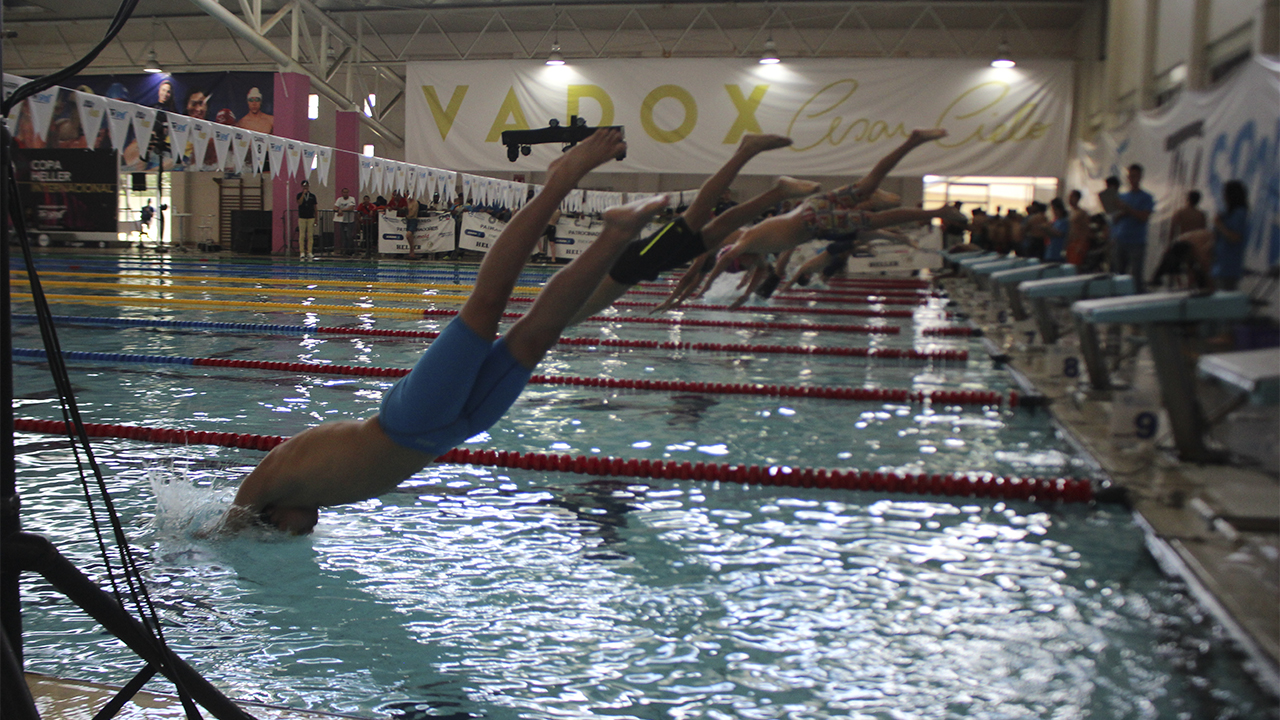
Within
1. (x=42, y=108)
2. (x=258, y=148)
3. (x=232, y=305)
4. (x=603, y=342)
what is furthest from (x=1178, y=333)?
(x=258, y=148)

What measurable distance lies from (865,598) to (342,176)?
21808 millimetres

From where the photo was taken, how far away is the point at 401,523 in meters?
3.46

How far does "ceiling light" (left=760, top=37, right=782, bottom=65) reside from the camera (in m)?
19.9

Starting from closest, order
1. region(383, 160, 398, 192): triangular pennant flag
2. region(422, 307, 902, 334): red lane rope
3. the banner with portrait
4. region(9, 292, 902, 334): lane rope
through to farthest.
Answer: region(422, 307, 902, 334): red lane rope
region(9, 292, 902, 334): lane rope
region(383, 160, 398, 192): triangular pennant flag
the banner with portrait

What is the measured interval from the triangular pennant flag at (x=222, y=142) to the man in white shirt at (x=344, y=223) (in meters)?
9.55

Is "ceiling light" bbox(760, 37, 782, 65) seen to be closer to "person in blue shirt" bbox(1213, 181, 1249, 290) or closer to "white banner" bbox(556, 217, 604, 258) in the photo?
"white banner" bbox(556, 217, 604, 258)

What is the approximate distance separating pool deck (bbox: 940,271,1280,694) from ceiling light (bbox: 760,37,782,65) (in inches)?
612

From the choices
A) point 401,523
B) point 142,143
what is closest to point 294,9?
point 142,143

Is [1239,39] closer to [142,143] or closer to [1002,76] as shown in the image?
[1002,76]

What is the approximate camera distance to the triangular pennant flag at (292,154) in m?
14.5

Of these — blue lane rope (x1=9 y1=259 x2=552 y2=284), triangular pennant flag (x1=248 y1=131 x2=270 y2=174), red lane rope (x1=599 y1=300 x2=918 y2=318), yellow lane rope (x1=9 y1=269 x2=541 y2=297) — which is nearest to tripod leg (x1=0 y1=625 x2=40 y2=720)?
red lane rope (x1=599 y1=300 x2=918 y2=318)

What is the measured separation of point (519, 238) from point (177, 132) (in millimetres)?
10885

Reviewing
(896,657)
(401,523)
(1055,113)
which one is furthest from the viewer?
(1055,113)

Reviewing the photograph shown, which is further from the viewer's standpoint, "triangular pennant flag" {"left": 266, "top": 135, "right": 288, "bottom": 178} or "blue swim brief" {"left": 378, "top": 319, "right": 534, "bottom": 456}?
"triangular pennant flag" {"left": 266, "top": 135, "right": 288, "bottom": 178}
